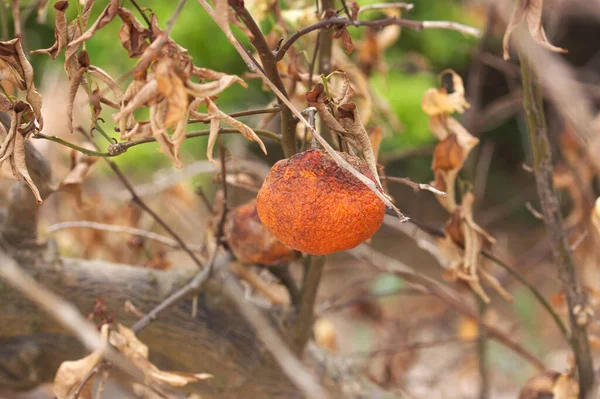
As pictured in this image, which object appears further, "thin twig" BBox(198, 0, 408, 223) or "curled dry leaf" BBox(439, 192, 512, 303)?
"curled dry leaf" BBox(439, 192, 512, 303)

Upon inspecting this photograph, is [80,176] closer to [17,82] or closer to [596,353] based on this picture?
[17,82]

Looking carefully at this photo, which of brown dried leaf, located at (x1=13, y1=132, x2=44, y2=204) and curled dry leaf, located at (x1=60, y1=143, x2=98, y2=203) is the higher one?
brown dried leaf, located at (x1=13, y1=132, x2=44, y2=204)

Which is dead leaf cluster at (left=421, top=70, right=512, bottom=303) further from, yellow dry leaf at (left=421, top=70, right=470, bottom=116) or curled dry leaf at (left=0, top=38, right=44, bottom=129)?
curled dry leaf at (left=0, top=38, right=44, bottom=129)

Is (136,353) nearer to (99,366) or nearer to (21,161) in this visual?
(99,366)

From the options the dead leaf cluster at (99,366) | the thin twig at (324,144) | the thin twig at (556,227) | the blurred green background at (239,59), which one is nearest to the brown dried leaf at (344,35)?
the thin twig at (324,144)

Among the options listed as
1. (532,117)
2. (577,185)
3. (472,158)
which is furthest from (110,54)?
(532,117)

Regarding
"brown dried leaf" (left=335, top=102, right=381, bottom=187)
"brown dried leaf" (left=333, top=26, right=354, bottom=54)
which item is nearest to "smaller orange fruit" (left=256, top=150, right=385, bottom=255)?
"brown dried leaf" (left=335, top=102, right=381, bottom=187)

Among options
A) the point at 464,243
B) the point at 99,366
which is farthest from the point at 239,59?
the point at 99,366
